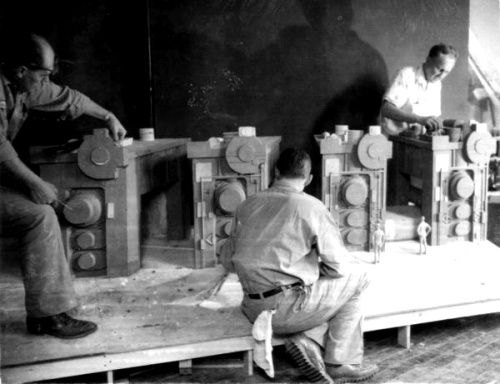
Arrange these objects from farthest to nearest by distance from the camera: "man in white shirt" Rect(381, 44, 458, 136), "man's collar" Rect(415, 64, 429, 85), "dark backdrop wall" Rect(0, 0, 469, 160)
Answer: "man's collar" Rect(415, 64, 429, 85), "dark backdrop wall" Rect(0, 0, 469, 160), "man in white shirt" Rect(381, 44, 458, 136)

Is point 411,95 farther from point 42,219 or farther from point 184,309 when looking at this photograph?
point 42,219

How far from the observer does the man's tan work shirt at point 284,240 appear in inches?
151

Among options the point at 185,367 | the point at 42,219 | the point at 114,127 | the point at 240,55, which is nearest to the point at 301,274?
the point at 185,367

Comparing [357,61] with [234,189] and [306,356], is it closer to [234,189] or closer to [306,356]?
[234,189]

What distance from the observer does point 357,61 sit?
7.53 metres

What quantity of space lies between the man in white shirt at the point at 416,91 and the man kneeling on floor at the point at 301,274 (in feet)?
9.72

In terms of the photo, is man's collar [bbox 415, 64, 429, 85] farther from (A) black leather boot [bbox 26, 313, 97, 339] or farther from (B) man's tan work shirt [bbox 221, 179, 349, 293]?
(A) black leather boot [bbox 26, 313, 97, 339]

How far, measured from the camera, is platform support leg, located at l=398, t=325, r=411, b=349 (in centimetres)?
445

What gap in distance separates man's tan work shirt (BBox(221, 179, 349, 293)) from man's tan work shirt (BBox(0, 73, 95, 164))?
144cm

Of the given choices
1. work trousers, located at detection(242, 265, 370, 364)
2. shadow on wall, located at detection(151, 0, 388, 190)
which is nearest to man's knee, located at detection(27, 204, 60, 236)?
work trousers, located at detection(242, 265, 370, 364)

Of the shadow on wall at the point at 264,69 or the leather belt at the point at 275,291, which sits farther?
the shadow on wall at the point at 264,69

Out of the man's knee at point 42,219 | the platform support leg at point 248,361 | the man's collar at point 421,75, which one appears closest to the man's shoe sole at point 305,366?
the platform support leg at point 248,361

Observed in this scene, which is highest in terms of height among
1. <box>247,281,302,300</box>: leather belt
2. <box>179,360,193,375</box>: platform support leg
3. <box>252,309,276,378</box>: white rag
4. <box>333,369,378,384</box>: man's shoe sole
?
<box>247,281,302,300</box>: leather belt

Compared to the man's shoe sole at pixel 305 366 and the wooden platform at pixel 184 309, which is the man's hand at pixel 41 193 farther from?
the man's shoe sole at pixel 305 366
